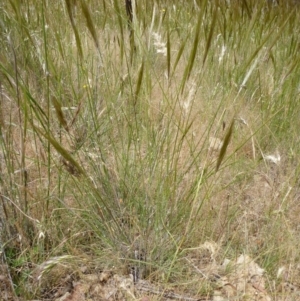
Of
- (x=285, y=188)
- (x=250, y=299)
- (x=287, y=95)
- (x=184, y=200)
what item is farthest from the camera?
(x=287, y=95)

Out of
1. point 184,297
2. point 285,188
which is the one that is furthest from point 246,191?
point 184,297

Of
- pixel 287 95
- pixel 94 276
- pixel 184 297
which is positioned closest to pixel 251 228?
pixel 184 297

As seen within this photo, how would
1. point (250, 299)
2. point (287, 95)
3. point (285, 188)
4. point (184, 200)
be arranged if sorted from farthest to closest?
point (287, 95), point (285, 188), point (184, 200), point (250, 299)

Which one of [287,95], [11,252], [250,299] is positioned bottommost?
[250,299]

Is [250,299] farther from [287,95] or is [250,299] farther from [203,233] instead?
[287,95]

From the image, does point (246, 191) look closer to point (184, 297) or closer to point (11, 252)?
point (184, 297)

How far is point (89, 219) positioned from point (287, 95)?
3.02 ft

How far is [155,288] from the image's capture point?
2.80ft

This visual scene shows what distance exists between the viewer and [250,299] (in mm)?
834

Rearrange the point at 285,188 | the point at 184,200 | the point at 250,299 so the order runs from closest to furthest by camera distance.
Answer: the point at 250,299 < the point at 184,200 < the point at 285,188

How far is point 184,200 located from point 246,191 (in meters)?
0.32

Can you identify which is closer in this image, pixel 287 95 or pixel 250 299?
pixel 250 299

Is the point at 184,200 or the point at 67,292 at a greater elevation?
the point at 184,200

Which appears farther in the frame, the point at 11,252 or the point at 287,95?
the point at 287,95
